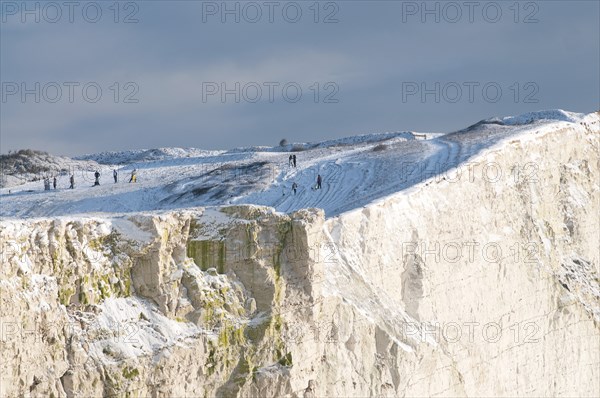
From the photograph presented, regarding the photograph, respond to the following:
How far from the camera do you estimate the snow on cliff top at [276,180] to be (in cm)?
5647

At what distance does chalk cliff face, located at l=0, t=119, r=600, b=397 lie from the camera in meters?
23.1

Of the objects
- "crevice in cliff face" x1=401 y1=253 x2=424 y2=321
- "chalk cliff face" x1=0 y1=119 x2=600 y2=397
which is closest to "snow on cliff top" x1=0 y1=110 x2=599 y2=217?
"chalk cliff face" x1=0 y1=119 x2=600 y2=397

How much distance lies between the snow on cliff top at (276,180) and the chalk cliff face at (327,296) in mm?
5609

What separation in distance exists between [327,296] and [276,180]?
109 ft

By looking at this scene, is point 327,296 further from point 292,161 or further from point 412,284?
point 292,161

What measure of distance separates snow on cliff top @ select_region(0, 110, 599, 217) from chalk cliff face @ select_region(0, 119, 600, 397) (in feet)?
18.4

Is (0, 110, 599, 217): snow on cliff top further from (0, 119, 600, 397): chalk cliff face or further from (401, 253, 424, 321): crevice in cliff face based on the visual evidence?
(401, 253, 424, 321): crevice in cliff face

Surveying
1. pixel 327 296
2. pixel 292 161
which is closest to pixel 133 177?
pixel 292 161

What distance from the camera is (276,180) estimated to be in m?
63.0

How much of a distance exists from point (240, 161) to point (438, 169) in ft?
92.2

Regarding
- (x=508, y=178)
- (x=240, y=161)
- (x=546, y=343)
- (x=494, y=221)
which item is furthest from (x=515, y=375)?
(x=240, y=161)

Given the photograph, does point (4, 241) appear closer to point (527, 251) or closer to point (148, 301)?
point (148, 301)

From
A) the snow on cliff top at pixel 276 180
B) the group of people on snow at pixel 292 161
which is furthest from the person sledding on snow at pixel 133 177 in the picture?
the group of people on snow at pixel 292 161

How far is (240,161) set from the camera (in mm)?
75875
